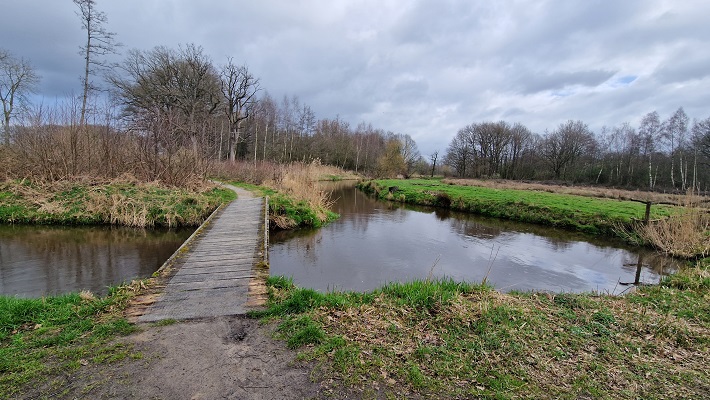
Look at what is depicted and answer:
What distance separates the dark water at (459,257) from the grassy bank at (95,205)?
382 centimetres

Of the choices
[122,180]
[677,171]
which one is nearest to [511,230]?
[122,180]

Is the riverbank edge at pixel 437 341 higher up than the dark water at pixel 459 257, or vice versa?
the riverbank edge at pixel 437 341

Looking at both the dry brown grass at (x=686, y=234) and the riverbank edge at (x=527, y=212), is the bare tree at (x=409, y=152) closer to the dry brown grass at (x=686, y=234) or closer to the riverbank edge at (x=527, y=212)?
the riverbank edge at (x=527, y=212)

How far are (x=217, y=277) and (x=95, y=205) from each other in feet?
29.9

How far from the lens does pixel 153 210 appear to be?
1120cm

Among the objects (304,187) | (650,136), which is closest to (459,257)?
(304,187)

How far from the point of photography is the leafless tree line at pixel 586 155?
112 feet

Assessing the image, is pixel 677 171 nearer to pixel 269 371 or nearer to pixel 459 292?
pixel 459 292

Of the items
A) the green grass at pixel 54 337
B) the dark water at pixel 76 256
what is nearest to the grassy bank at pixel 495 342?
the green grass at pixel 54 337

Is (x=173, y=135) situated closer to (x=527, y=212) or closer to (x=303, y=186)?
(x=303, y=186)

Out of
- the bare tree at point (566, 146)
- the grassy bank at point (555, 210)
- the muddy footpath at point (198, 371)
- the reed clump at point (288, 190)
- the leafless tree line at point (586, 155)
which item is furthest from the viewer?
the bare tree at point (566, 146)

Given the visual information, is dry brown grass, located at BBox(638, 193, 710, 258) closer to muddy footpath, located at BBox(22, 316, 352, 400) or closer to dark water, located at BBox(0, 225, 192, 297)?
muddy footpath, located at BBox(22, 316, 352, 400)

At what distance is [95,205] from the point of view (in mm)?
11055

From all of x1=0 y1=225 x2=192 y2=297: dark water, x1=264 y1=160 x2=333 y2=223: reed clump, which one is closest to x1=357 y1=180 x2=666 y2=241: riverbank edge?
x1=264 y1=160 x2=333 y2=223: reed clump
